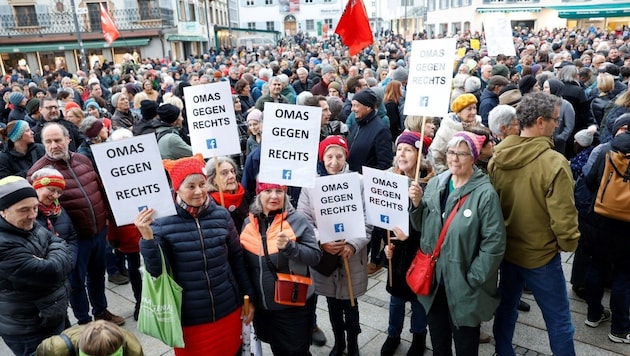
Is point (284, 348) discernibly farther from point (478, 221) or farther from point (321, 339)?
point (478, 221)

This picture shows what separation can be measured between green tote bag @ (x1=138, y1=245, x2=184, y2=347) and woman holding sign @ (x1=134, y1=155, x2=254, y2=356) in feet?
0.23

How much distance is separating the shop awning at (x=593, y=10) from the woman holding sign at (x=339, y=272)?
46.3 m

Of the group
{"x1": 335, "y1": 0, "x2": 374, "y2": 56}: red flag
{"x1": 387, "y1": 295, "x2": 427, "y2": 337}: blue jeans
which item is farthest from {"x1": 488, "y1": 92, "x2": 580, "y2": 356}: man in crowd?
{"x1": 335, "y1": 0, "x2": 374, "y2": 56}: red flag

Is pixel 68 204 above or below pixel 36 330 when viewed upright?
above

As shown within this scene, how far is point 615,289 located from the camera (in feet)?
13.6

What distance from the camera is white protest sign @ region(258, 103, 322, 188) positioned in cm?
360

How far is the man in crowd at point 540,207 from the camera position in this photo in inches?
127

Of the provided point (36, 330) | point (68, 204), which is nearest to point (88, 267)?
point (68, 204)

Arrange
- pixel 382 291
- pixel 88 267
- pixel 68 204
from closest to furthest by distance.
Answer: pixel 68 204 < pixel 88 267 < pixel 382 291

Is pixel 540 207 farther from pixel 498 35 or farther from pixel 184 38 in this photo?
pixel 184 38

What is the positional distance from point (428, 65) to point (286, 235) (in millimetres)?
2014

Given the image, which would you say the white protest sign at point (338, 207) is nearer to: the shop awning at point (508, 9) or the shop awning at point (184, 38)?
the shop awning at point (184, 38)

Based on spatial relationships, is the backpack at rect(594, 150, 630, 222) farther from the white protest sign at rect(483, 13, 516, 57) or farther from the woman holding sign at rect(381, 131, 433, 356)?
the white protest sign at rect(483, 13, 516, 57)

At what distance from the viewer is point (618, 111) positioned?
548 cm
